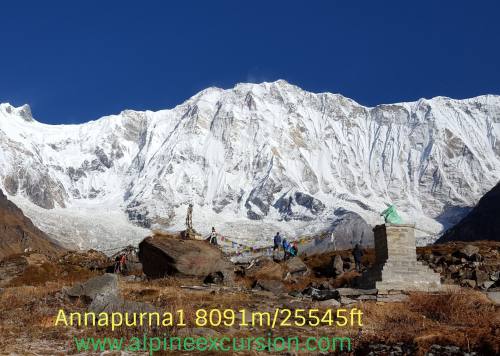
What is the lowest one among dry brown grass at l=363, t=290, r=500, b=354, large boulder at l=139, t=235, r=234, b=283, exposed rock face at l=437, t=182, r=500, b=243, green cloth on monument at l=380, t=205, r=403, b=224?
dry brown grass at l=363, t=290, r=500, b=354

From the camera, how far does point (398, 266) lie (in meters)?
24.4

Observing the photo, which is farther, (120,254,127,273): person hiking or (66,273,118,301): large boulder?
(120,254,127,273): person hiking

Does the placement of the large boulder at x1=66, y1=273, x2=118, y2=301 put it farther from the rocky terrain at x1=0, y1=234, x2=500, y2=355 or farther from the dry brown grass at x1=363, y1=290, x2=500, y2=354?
the dry brown grass at x1=363, y1=290, x2=500, y2=354

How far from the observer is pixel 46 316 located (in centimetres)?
1480

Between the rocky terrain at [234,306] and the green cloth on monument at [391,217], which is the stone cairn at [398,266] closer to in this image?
the green cloth on monument at [391,217]

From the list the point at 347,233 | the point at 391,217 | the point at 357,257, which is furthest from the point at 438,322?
the point at 347,233

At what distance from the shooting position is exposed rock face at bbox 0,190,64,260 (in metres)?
129

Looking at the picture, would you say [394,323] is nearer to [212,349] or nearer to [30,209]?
[212,349]

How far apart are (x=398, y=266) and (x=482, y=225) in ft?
398

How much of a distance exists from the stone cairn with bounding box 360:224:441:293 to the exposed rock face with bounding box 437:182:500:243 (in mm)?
109241

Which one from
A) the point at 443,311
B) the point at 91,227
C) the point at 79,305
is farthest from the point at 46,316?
the point at 91,227

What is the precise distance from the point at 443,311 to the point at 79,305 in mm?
10149

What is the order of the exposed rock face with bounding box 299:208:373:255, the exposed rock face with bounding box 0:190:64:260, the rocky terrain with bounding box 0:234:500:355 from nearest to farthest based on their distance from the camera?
the rocky terrain with bounding box 0:234:500:355, the exposed rock face with bounding box 0:190:64:260, the exposed rock face with bounding box 299:208:373:255

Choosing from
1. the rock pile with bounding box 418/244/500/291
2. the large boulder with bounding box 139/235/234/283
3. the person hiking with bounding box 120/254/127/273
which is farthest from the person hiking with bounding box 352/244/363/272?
the person hiking with bounding box 120/254/127/273
